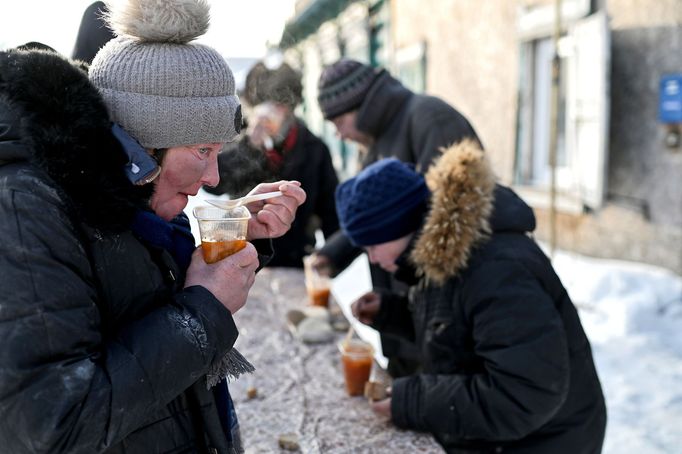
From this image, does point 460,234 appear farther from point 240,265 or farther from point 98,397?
point 98,397

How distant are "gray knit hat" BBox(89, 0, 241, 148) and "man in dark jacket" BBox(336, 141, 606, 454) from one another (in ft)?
2.68

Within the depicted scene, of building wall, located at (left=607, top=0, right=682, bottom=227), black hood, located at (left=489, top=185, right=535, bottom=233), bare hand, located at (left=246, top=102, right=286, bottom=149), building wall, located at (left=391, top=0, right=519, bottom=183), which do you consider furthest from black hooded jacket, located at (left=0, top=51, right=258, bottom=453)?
building wall, located at (left=391, top=0, right=519, bottom=183)

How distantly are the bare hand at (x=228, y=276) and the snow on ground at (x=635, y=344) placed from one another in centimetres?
264

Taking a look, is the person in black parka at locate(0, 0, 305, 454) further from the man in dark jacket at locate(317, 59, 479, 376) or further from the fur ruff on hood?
the man in dark jacket at locate(317, 59, 479, 376)

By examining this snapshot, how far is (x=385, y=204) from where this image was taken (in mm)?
1912

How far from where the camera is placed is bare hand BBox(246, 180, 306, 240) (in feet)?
4.64

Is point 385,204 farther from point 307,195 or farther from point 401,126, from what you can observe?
point 307,195

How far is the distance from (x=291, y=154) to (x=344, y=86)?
0.65 m

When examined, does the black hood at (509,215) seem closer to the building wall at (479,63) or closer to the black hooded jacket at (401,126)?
the black hooded jacket at (401,126)

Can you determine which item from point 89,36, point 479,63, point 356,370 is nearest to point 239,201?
point 356,370

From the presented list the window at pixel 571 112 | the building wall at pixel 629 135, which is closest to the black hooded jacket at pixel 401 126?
the building wall at pixel 629 135

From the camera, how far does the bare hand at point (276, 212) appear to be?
1.41 metres

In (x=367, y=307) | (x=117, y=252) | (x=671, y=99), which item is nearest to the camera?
(x=117, y=252)

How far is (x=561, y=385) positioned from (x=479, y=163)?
2.15 feet
